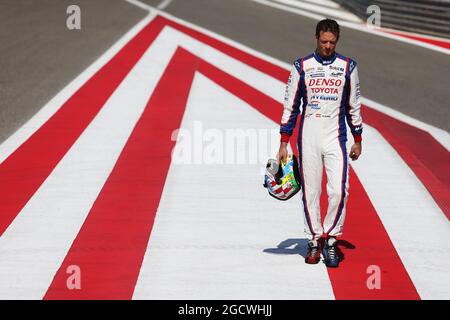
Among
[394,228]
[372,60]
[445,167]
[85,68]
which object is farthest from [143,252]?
[372,60]

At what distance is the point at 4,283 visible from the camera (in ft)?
20.7

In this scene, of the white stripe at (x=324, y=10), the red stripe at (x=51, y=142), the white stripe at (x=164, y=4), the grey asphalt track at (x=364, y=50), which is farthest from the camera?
the white stripe at (x=164, y=4)

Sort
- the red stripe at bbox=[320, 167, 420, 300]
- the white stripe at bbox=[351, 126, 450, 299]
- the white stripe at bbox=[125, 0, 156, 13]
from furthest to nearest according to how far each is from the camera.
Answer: the white stripe at bbox=[125, 0, 156, 13], the white stripe at bbox=[351, 126, 450, 299], the red stripe at bbox=[320, 167, 420, 300]

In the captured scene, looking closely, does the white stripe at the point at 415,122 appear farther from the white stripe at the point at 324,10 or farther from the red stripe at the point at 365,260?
the white stripe at the point at 324,10

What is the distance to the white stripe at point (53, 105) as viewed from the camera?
1039 centimetres

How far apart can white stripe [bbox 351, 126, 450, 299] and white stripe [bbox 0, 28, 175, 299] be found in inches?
103

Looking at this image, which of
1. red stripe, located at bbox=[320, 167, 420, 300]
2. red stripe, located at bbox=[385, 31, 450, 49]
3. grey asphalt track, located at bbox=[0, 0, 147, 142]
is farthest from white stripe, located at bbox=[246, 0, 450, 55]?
red stripe, located at bbox=[320, 167, 420, 300]

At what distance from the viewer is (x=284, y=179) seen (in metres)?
6.67

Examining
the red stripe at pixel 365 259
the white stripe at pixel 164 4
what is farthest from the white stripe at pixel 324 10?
the red stripe at pixel 365 259

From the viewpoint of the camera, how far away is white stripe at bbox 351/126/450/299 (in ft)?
21.6

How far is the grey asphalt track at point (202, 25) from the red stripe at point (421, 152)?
22.9 inches

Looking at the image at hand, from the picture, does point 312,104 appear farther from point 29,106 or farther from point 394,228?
point 29,106

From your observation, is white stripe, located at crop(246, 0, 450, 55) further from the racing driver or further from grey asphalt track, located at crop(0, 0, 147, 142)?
the racing driver

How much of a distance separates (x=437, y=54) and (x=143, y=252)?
491 inches
